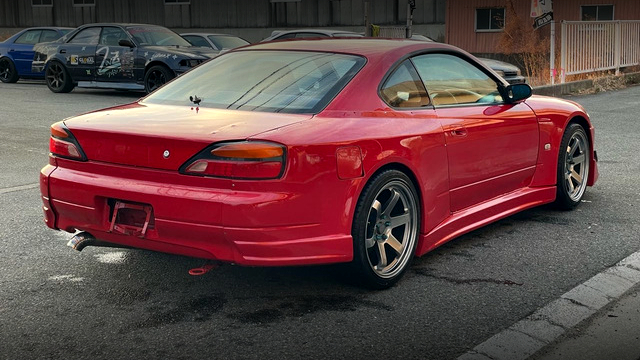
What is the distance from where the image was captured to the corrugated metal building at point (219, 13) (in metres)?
31.3

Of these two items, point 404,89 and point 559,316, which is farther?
point 404,89

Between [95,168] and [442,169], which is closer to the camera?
[95,168]

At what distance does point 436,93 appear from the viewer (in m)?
5.52

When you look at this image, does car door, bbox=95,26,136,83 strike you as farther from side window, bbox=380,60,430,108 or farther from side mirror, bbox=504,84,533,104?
side window, bbox=380,60,430,108

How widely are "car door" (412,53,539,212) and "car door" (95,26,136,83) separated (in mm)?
12409

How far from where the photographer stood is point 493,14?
29.8m

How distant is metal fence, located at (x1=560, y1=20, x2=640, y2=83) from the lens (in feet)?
62.9

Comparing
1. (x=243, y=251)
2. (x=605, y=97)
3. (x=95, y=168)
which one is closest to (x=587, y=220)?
(x=243, y=251)

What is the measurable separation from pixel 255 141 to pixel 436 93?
1589 millimetres

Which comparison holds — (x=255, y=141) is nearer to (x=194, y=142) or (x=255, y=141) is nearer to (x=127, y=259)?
(x=194, y=142)

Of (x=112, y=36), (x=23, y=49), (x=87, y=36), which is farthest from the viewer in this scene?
(x=23, y=49)

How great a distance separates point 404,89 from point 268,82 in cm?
79

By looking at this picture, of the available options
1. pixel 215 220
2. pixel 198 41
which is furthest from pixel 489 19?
pixel 215 220

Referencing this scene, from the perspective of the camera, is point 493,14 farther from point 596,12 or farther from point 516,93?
point 516,93
